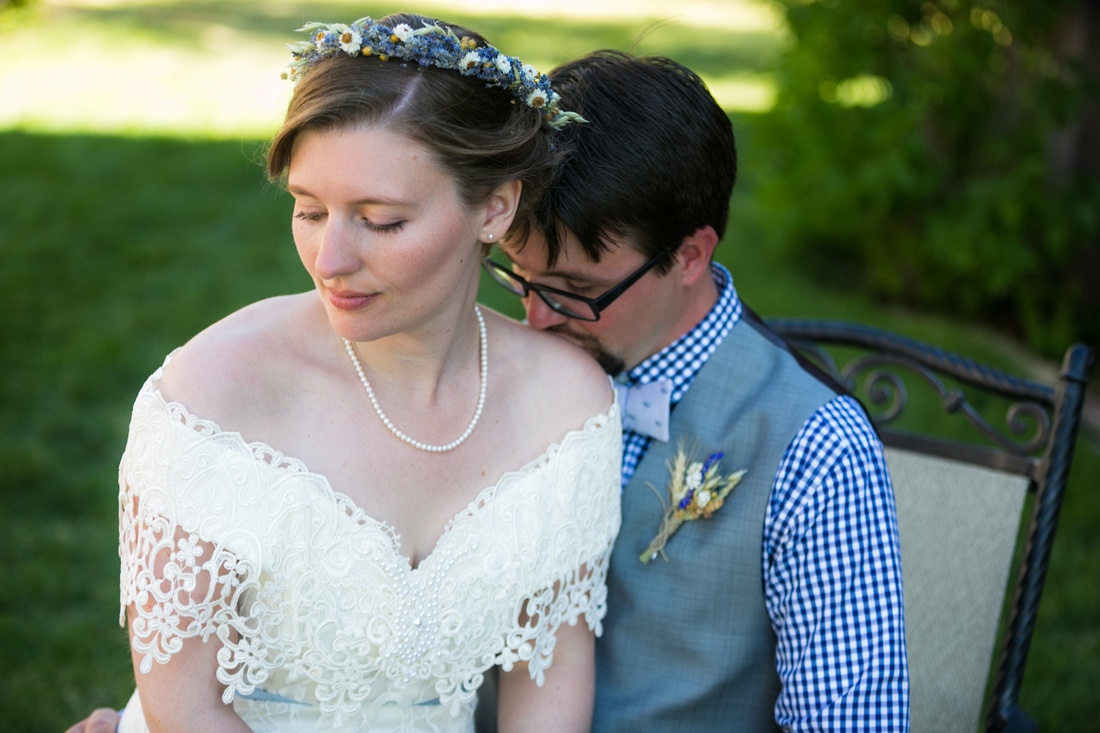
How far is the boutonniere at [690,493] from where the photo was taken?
83.0 inches

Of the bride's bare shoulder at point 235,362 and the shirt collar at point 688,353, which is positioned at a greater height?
the bride's bare shoulder at point 235,362

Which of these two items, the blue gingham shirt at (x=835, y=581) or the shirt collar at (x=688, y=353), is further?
the shirt collar at (x=688, y=353)

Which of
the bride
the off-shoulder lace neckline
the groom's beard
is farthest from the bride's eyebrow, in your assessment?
the groom's beard

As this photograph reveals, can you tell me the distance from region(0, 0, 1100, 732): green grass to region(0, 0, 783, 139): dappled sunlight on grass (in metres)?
0.12

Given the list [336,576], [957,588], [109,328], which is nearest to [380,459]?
[336,576]

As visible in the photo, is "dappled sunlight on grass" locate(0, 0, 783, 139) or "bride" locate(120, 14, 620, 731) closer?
"bride" locate(120, 14, 620, 731)

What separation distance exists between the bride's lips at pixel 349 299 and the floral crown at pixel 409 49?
42 cm

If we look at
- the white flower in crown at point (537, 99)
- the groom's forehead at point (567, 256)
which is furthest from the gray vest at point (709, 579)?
the white flower in crown at point (537, 99)

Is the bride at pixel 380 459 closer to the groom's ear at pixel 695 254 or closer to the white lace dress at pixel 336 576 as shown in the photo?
the white lace dress at pixel 336 576

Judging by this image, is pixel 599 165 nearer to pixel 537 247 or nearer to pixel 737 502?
pixel 537 247

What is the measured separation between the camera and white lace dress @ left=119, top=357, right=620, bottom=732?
169 centimetres

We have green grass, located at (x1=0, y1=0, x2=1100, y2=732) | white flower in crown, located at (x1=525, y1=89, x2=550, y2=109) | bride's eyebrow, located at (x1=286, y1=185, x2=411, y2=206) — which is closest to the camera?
bride's eyebrow, located at (x1=286, y1=185, x2=411, y2=206)

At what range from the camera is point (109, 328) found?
17.1 ft

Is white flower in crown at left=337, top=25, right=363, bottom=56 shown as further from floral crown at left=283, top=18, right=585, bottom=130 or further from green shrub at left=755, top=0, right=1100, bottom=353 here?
green shrub at left=755, top=0, right=1100, bottom=353
